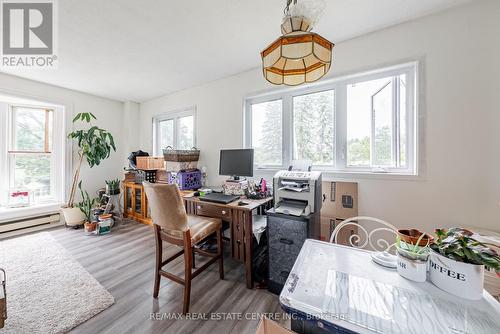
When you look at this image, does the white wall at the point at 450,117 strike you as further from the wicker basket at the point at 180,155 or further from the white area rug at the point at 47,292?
the white area rug at the point at 47,292

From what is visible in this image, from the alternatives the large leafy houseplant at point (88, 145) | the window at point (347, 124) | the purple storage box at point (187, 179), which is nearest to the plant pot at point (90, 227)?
the large leafy houseplant at point (88, 145)

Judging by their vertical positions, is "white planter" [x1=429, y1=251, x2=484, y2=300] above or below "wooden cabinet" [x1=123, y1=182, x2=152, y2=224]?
above

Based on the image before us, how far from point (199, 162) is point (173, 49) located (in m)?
1.65

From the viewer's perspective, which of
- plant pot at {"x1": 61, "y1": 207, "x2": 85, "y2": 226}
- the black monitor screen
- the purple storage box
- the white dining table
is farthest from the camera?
plant pot at {"x1": 61, "y1": 207, "x2": 85, "y2": 226}

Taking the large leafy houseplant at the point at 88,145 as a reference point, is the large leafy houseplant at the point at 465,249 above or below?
below

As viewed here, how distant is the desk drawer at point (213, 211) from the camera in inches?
76.1

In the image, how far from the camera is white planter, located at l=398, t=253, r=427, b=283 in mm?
766

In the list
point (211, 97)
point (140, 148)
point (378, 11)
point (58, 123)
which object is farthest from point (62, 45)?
point (378, 11)

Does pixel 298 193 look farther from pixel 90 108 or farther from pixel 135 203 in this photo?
pixel 90 108

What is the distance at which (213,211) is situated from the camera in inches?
80.0

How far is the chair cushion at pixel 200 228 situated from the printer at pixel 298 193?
0.65 meters

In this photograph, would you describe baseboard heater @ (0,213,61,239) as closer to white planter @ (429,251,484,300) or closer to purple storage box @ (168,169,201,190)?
purple storage box @ (168,169,201,190)

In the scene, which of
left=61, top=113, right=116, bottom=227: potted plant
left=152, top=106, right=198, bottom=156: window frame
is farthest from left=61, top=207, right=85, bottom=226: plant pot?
left=152, top=106, right=198, bottom=156: window frame

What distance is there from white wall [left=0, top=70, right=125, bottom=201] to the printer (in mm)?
3740
